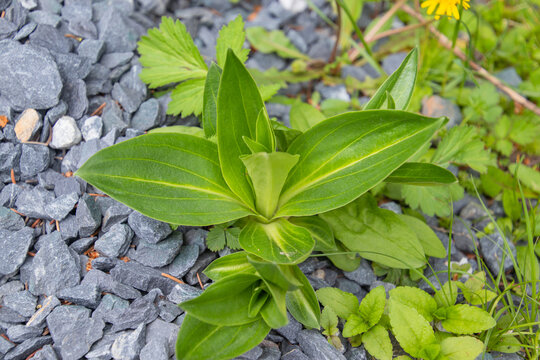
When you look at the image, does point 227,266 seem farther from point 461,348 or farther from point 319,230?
point 461,348

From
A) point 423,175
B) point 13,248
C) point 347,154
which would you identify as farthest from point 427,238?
point 13,248

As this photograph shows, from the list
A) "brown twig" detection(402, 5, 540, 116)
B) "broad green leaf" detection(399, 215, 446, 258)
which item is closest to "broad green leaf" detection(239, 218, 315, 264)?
"broad green leaf" detection(399, 215, 446, 258)

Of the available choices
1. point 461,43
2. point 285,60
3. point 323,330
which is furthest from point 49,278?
point 461,43

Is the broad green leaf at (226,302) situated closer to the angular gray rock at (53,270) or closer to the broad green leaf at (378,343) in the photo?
the broad green leaf at (378,343)

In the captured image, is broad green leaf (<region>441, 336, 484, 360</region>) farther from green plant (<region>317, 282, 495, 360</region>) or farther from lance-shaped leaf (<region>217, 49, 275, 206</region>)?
lance-shaped leaf (<region>217, 49, 275, 206</region>)

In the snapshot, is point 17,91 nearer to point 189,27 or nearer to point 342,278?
point 189,27
